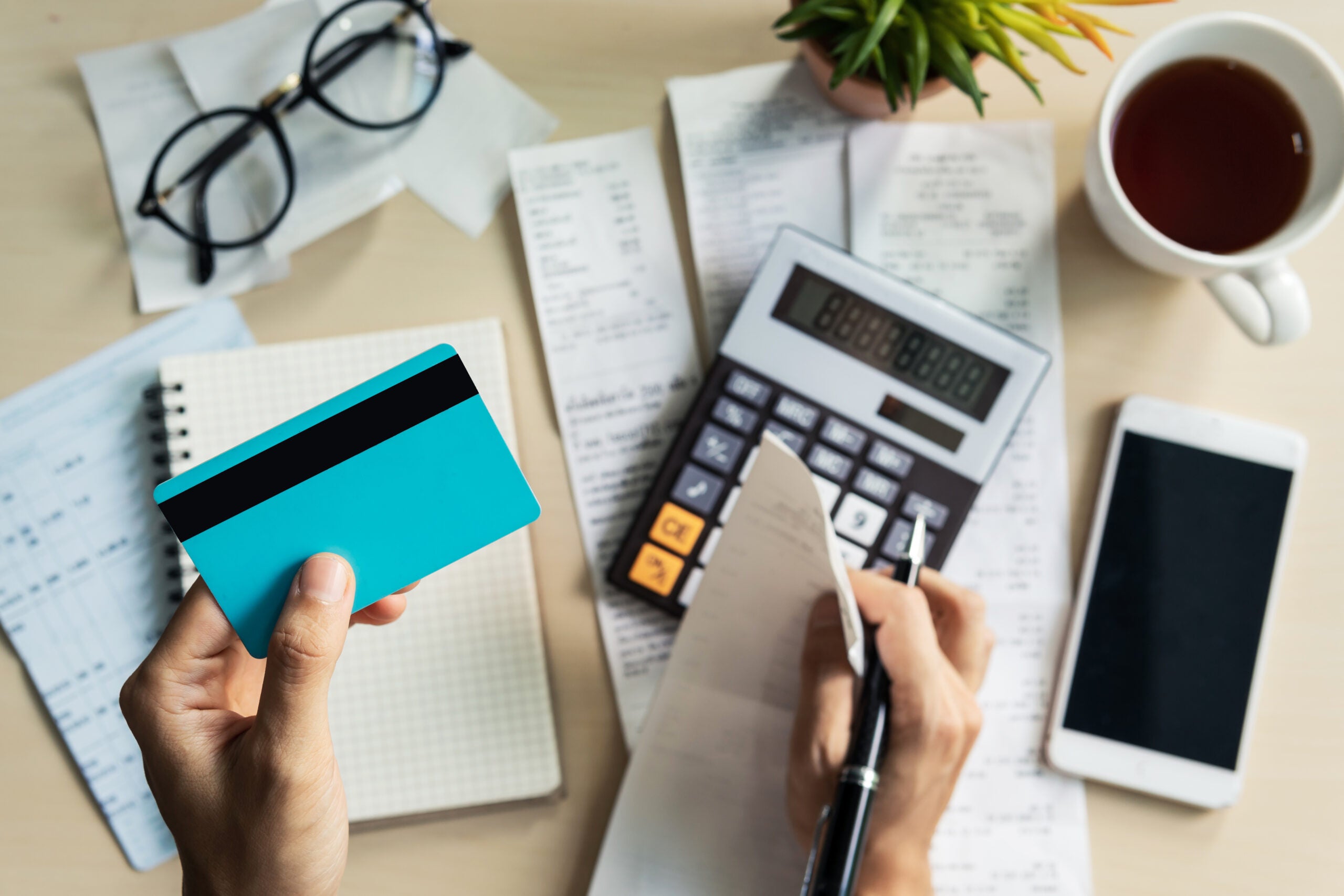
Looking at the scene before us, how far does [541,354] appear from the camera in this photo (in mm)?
740

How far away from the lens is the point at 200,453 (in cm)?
71

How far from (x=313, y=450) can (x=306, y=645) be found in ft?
0.33

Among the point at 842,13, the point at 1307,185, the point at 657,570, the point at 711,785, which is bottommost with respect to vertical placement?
the point at 711,785

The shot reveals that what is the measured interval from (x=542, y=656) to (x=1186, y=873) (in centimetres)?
54

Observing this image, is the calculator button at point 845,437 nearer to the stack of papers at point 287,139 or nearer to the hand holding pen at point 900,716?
the hand holding pen at point 900,716

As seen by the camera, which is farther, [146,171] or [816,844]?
[146,171]

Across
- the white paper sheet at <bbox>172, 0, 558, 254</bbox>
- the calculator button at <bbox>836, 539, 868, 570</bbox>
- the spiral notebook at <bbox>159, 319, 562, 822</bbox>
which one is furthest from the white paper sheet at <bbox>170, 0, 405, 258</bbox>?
the calculator button at <bbox>836, 539, 868, 570</bbox>

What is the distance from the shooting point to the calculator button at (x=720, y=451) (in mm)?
700

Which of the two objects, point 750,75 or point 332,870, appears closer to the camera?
point 332,870

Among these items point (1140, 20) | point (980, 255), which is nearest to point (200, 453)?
point (980, 255)

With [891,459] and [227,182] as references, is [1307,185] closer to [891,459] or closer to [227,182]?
[891,459]

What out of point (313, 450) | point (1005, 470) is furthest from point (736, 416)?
point (313, 450)

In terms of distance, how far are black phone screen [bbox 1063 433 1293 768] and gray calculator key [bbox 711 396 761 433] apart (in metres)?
0.30

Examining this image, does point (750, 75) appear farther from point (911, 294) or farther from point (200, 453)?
point (200, 453)
